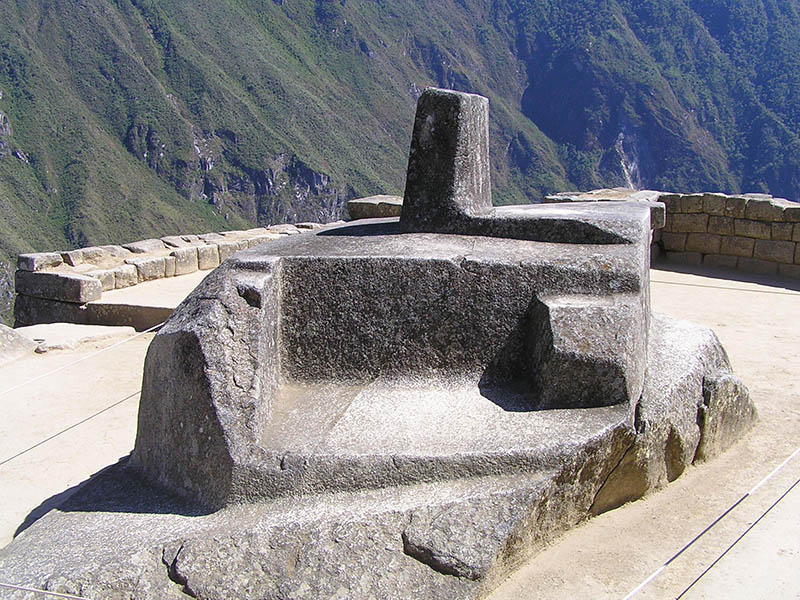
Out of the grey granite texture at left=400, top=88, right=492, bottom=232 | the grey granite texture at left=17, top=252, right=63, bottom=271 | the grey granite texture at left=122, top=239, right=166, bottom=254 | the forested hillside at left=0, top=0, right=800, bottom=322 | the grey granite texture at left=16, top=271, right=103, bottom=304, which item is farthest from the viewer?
the forested hillside at left=0, top=0, right=800, bottom=322

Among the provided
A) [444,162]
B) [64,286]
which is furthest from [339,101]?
[444,162]

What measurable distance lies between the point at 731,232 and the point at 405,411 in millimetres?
7475

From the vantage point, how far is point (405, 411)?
311 centimetres

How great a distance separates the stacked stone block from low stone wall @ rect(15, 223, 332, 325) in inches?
190

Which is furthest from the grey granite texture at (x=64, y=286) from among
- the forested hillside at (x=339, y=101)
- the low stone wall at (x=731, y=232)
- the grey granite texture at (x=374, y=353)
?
the forested hillside at (x=339, y=101)

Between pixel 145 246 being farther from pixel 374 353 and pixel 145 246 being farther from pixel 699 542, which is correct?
pixel 699 542

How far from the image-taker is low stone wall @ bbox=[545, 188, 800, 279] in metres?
9.07

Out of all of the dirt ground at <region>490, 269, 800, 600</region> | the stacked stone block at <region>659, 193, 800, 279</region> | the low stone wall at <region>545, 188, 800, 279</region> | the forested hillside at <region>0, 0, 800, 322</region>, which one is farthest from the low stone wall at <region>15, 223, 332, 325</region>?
the forested hillside at <region>0, 0, 800, 322</region>

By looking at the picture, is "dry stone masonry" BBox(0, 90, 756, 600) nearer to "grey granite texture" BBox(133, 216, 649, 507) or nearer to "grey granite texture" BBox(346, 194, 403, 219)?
"grey granite texture" BBox(133, 216, 649, 507)

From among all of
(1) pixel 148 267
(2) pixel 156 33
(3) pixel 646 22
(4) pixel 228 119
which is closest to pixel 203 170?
(4) pixel 228 119

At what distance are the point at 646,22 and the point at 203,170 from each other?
137ft

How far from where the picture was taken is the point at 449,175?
12.5 feet

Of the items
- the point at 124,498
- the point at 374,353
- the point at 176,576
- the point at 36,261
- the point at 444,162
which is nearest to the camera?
the point at 176,576

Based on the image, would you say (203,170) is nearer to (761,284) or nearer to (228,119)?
(228,119)
